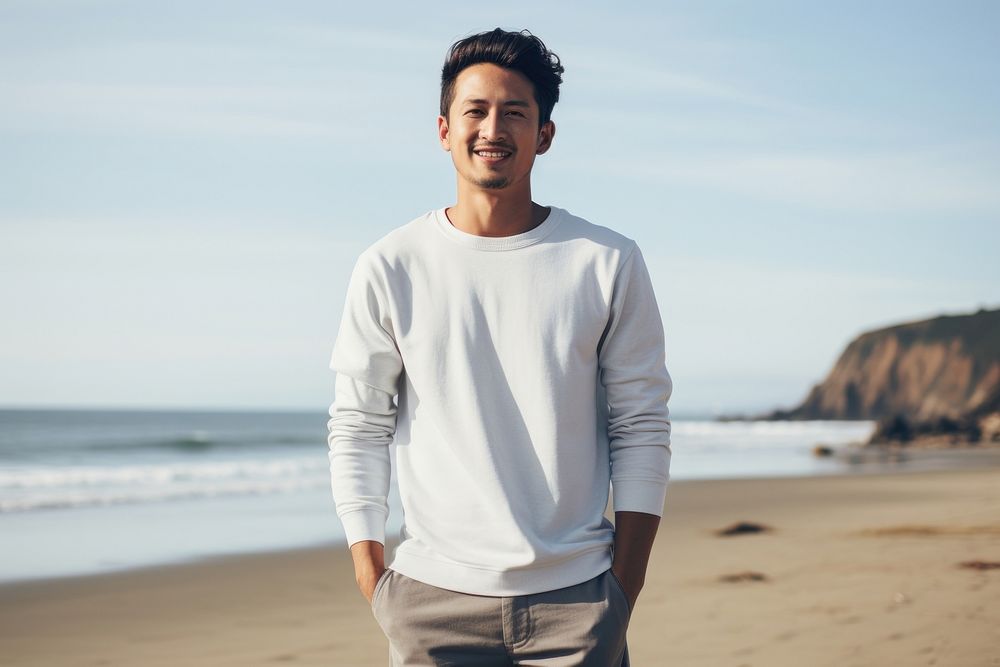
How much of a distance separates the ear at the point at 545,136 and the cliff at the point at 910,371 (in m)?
59.7

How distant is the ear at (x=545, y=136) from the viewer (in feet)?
7.33

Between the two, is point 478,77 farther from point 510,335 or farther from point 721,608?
point 721,608

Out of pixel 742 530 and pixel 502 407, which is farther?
pixel 742 530

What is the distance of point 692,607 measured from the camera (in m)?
6.48

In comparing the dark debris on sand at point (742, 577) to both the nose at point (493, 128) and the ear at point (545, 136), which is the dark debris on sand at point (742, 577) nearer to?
the ear at point (545, 136)

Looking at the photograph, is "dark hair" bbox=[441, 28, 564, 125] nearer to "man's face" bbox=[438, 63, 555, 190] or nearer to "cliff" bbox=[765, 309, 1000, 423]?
"man's face" bbox=[438, 63, 555, 190]

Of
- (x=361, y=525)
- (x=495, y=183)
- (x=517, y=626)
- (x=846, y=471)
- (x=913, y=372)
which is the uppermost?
(x=495, y=183)

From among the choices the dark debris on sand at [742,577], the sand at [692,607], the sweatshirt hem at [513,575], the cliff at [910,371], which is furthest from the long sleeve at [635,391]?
the cliff at [910,371]

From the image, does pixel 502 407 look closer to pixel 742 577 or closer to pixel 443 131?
pixel 443 131

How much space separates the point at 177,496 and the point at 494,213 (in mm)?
13591

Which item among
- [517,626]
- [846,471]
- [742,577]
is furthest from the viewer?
[846,471]

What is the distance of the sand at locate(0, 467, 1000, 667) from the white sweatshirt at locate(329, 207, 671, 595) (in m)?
3.54

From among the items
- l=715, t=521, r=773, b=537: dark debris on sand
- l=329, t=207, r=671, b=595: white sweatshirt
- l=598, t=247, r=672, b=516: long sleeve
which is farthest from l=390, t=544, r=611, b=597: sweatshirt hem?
l=715, t=521, r=773, b=537: dark debris on sand

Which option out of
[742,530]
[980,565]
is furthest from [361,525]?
[742,530]
